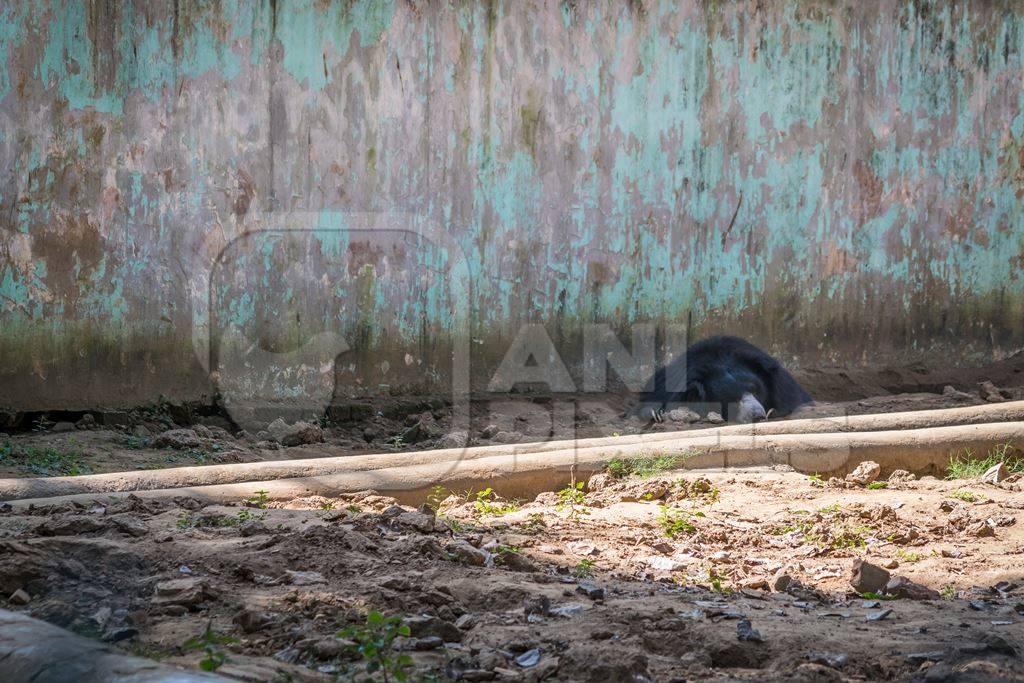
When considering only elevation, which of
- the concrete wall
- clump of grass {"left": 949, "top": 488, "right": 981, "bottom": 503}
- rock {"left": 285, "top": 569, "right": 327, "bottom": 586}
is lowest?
clump of grass {"left": 949, "top": 488, "right": 981, "bottom": 503}

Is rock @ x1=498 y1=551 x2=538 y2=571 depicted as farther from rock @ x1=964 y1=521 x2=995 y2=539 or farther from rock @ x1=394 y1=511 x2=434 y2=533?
rock @ x1=964 y1=521 x2=995 y2=539

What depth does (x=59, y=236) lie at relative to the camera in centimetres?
575

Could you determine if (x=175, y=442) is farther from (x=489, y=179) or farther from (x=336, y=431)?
(x=489, y=179)

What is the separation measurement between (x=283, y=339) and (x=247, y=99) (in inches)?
53.9

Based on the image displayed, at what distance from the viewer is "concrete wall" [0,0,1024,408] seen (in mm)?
5793

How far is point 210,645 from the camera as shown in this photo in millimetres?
2438

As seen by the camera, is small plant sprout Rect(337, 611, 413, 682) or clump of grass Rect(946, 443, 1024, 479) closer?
small plant sprout Rect(337, 611, 413, 682)

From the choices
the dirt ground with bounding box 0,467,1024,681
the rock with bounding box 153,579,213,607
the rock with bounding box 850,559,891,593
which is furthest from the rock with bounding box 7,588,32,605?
the rock with bounding box 850,559,891,593

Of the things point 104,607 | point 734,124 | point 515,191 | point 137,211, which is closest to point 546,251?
point 515,191

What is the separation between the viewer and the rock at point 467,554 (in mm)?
3267

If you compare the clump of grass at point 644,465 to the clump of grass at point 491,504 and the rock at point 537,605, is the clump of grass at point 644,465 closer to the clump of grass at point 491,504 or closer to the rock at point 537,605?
the clump of grass at point 491,504

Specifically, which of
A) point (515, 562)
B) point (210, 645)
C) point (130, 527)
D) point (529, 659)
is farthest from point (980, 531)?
point (130, 527)

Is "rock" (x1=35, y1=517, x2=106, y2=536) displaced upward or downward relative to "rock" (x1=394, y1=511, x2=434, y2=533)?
upward

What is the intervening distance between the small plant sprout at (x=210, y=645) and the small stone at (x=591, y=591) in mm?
1029
